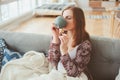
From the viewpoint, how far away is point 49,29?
519 centimetres

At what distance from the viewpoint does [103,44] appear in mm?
1701

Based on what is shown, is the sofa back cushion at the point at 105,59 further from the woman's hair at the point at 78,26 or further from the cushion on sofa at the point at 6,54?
the cushion on sofa at the point at 6,54

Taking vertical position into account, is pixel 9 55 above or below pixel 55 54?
below

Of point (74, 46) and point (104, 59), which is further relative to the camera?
point (104, 59)

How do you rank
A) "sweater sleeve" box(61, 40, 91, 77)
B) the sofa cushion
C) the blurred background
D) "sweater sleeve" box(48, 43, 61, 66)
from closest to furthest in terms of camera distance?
1. "sweater sleeve" box(61, 40, 91, 77)
2. "sweater sleeve" box(48, 43, 61, 66)
3. the sofa cushion
4. the blurred background

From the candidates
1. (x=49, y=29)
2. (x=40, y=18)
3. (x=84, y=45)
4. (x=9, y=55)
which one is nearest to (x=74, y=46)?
(x=84, y=45)

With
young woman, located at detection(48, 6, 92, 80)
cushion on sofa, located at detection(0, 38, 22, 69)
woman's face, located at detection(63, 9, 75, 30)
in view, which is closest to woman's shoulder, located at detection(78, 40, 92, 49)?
young woman, located at detection(48, 6, 92, 80)

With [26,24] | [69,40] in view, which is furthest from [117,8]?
[69,40]

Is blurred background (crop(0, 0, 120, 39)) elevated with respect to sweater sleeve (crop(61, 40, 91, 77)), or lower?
lower

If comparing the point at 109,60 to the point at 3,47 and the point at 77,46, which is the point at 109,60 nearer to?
the point at 77,46

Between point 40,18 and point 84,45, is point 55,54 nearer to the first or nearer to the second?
point 84,45

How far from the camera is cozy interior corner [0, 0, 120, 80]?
1.70 metres

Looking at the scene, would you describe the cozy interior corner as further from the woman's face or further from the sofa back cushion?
the woman's face

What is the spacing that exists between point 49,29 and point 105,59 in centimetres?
357
